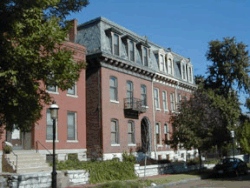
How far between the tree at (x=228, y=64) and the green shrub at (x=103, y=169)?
874 inches

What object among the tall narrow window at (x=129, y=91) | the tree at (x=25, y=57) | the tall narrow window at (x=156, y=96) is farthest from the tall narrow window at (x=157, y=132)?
the tree at (x=25, y=57)

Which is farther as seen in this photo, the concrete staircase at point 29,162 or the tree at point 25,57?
the concrete staircase at point 29,162

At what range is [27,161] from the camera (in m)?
17.7

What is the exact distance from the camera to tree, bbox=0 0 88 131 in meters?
9.82

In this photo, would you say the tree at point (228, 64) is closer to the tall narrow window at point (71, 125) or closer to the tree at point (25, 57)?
the tall narrow window at point (71, 125)

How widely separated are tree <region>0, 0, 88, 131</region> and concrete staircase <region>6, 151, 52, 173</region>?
6568mm

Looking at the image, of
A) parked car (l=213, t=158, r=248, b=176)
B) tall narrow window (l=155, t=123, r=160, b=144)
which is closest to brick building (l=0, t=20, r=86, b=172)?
parked car (l=213, t=158, r=248, b=176)

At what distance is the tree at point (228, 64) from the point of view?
3744 cm

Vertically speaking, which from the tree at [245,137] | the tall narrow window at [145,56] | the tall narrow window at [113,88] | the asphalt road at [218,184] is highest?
the tall narrow window at [145,56]

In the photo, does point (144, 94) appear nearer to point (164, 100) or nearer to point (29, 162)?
point (164, 100)

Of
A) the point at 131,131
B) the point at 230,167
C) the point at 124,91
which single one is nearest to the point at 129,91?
the point at 124,91

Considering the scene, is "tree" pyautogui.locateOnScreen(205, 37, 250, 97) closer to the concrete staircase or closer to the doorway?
the doorway

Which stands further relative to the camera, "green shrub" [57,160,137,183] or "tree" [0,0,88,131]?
"green shrub" [57,160,137,183]

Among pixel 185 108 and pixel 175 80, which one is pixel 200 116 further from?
pixel 175 80
